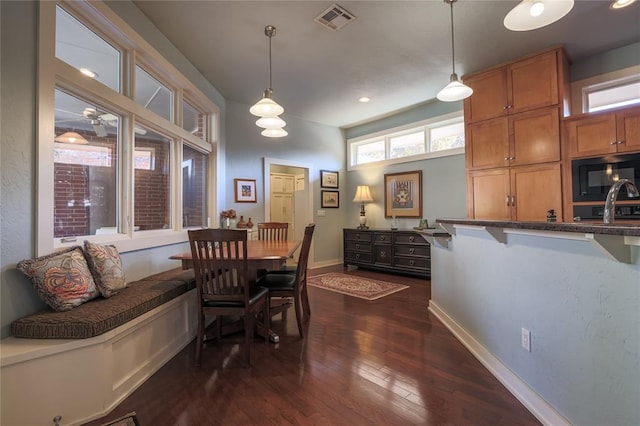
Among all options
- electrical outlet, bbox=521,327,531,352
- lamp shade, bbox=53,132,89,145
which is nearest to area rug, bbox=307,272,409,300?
electrical outlet, bbox=521,327,531,352

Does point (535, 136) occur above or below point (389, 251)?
above

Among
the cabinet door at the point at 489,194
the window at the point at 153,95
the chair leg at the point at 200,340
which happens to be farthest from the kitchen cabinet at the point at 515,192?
the window at the point at 153,95

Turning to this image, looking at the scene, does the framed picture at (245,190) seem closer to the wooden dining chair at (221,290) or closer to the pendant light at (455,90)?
the wooden dining chair at (221,290)

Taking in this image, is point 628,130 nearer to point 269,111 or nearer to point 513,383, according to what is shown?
point 513,383

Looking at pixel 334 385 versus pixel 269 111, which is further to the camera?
pixel 269 111

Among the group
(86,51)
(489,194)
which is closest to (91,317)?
(86,51)

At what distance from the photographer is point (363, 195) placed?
5.77 meters

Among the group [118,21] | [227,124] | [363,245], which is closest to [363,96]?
[227,124]

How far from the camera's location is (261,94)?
450cm

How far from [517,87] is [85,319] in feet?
15.1

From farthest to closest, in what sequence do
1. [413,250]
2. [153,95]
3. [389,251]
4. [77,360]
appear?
1. [389,251]
2. [413,250]
3. [153,95]
4. [77,360]

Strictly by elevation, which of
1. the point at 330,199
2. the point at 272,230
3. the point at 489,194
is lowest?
the point at 272,230

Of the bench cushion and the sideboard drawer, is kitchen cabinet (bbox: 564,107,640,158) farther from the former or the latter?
the bench cushion

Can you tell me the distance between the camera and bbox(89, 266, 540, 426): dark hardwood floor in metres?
1.53
